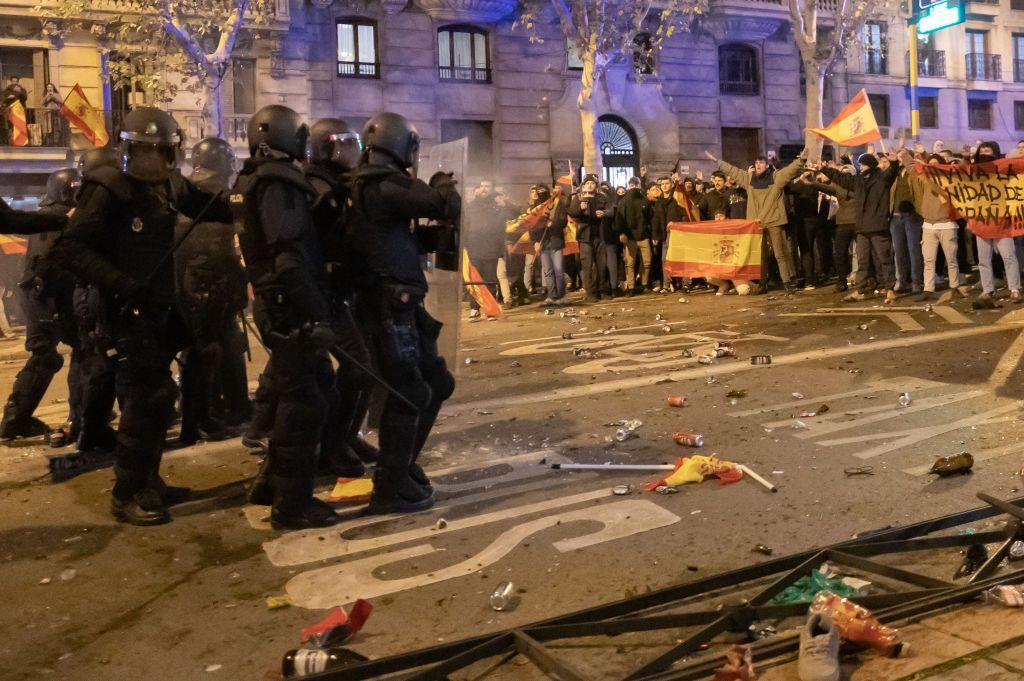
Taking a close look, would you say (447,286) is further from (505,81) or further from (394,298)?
(505,81)

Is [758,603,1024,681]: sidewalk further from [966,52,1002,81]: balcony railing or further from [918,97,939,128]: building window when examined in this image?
[966,52,1002,81]: balcony railing

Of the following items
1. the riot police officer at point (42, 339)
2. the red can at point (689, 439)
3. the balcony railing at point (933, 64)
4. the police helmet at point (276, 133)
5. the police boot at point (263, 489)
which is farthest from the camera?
the balcony railing at point (933, 64)

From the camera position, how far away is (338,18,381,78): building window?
28953 millimetres

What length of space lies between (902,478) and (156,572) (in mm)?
3919

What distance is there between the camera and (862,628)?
3379mm

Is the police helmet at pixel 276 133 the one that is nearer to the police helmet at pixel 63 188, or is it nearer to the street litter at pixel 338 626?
the street litter at pixel 338 626

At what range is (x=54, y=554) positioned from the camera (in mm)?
4980

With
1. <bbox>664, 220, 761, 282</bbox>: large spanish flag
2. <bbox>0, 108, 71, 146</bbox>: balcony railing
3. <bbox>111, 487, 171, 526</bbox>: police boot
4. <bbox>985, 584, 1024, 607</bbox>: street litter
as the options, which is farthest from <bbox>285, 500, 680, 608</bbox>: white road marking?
<bbox>0, 108, 71, 146</bbox>: balcony railing

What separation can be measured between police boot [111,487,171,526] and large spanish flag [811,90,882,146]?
1066cm

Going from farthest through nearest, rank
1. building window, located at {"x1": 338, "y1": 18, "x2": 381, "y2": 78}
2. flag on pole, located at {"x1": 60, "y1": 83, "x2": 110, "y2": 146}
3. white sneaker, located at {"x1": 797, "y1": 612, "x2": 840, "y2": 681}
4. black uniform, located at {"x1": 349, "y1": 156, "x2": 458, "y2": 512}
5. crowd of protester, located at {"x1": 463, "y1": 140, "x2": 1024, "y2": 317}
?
1. building window, located at {"x1": 338, "y1": 18, "x2": 381, "y2": 78}
2. flag on pole, located at {"x1": 60, "y1": 83, "x2": 110, "y2": 146}
3. crowd of protester, located at {"x1": 463, "y1": 140, "x2": 1024, "y2": 317}
4. black uniform, located at {"x1": 349, "y1": 156, "x2": 458, "y2": 512}
5. white sneaker, located at {"x1": 797, "y1": 612, "x2": 840, "y2": 681}

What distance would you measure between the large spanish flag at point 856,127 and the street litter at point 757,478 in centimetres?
891

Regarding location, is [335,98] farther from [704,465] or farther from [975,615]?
[975,615]

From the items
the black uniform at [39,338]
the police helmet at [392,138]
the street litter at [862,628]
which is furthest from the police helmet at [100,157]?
the street litter at [862,628]

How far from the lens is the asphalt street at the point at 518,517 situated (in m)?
3.96
